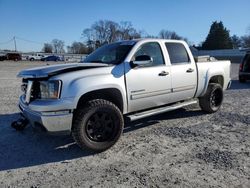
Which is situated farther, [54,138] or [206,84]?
[206,84]

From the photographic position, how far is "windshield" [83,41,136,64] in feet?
17.7

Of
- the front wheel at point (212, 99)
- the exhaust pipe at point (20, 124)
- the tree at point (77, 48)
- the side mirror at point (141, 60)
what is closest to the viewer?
the side mirror at point (141, 60)

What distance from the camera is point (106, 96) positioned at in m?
5.02

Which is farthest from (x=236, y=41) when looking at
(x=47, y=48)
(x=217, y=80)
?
(x=217, y=80)

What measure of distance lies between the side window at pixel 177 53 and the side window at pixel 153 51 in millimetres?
313

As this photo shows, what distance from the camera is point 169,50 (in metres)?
6.15

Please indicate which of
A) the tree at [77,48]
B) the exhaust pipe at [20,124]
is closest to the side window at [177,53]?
the exhaust pipe at [20,124]

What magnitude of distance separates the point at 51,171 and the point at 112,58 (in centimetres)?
254

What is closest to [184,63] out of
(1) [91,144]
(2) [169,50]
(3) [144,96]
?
(2) [169,50]

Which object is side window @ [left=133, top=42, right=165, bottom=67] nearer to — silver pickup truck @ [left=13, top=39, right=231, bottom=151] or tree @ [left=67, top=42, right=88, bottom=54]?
silver pickup truck @ [left=13, top=39, right=231, bottom=151]

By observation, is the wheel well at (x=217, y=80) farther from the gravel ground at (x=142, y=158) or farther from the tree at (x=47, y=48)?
the tree at (x=47, y=48)

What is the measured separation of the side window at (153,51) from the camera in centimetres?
565

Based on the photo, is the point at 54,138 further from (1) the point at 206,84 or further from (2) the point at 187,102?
(1) the point at 206,84

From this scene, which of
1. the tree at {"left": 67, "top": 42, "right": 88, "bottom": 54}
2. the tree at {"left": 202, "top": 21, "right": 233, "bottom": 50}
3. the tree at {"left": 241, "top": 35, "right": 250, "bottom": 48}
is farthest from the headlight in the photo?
the tree at {"left": 241, "top": 35, "right": 250, "bottom": 48}
